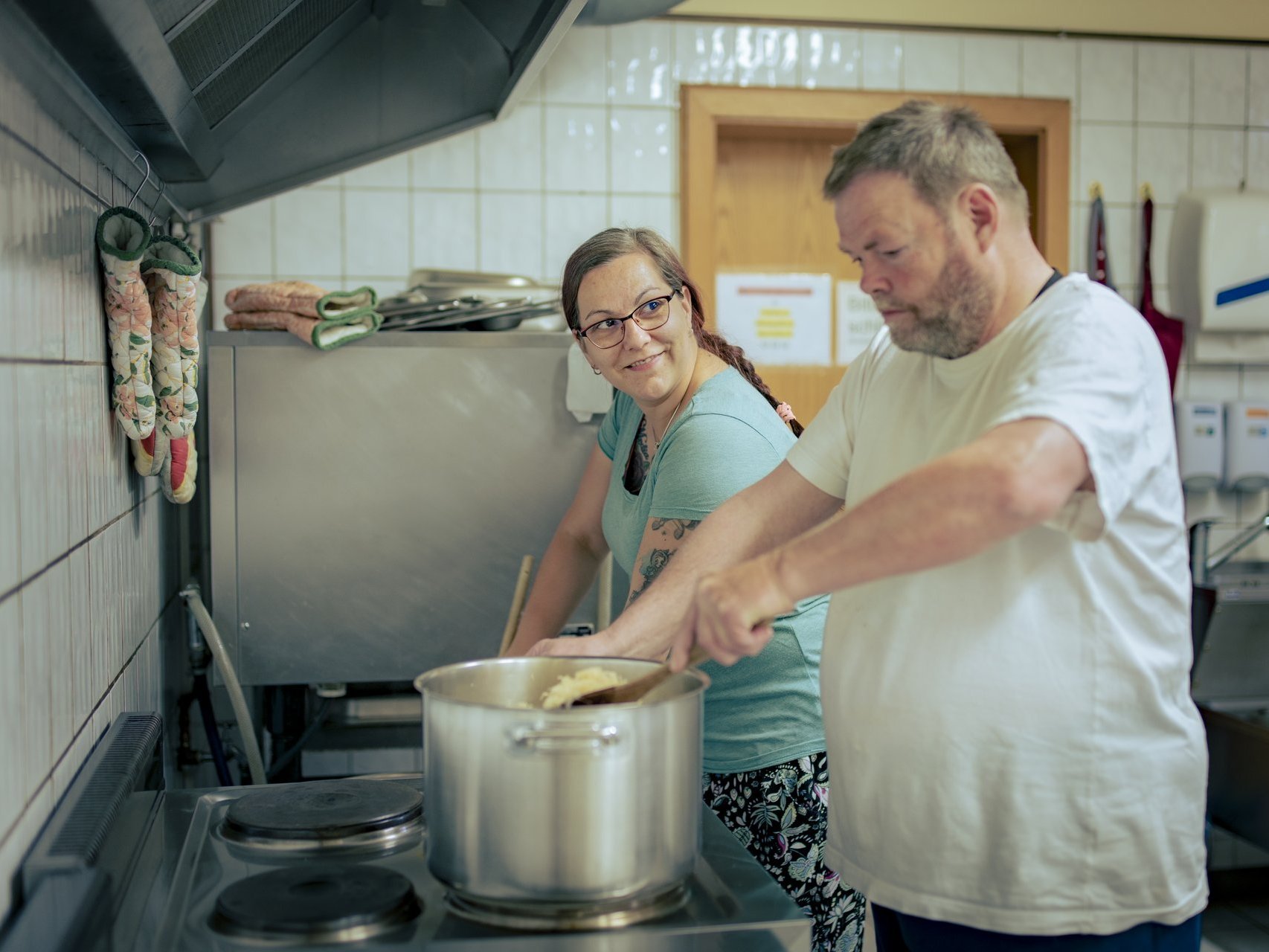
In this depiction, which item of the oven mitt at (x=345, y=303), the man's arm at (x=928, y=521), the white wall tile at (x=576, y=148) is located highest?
the white wall tile at (x=576, y=148)

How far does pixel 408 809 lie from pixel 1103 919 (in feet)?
2.18

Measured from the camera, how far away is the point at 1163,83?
3.22 m

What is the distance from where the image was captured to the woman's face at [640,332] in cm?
161

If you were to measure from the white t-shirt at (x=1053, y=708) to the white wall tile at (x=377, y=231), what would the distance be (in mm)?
2032

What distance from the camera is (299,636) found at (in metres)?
2.27

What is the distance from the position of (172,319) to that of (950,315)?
3.33 feet

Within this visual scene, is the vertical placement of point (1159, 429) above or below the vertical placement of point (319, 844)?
above

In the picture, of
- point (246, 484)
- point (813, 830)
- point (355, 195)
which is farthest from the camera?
point (355, 195)

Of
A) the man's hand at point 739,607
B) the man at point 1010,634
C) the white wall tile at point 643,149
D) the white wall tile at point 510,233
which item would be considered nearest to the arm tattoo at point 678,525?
the man at point 1010,634

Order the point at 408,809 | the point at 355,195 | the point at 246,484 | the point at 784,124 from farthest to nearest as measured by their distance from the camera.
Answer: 1. the point at 784,124
2. the point at 355,195
3. the point at 246,484
4. the point at 408,809

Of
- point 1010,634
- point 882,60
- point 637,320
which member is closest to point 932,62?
point 882,60

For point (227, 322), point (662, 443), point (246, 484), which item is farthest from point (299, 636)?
point (662, 443)

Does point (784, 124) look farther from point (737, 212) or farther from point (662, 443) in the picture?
point (662, 443)

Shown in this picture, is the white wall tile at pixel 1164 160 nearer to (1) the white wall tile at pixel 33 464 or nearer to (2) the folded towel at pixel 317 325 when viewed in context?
(2) the folded towel at pixel 317 325
